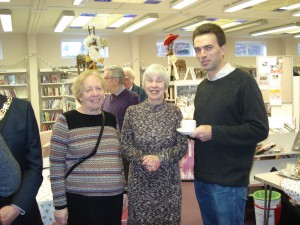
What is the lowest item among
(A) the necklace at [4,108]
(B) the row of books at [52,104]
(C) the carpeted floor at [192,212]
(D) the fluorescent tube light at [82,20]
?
(C) the carpeted floor at [192,212]

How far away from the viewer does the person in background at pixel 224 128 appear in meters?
1.72

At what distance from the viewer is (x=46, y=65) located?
1015 cm

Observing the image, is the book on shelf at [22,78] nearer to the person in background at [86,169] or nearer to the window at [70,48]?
the window at [70,48]

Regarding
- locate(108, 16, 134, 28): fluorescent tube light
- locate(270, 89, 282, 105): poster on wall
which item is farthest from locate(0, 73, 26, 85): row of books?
locate(270, 89, 282, 105): poster on wall

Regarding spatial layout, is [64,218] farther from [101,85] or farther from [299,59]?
[299,59]

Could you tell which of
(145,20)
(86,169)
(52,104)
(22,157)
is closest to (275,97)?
(145,20)

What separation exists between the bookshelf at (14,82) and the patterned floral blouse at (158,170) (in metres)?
8.23

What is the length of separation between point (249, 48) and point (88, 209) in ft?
38.5

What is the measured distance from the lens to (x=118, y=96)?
133 inches

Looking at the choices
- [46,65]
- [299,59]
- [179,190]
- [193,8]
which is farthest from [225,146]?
[299,59]

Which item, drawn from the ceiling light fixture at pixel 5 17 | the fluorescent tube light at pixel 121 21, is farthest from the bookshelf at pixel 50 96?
the fluorescent tube light at pixel 121 21

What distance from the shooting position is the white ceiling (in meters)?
6.62

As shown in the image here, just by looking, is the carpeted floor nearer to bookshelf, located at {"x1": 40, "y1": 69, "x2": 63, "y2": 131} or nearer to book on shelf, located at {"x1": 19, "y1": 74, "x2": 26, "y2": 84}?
bookshelf, located at {"x1": 40, "y1": 69, "x2": 63, "y2": 131}

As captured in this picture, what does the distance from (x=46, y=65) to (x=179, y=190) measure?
883 cm
